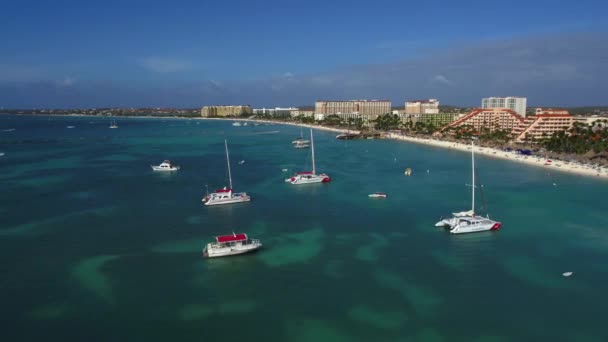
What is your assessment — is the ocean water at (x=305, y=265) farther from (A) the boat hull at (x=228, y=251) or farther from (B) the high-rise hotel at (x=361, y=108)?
(B) the high-rise hotel at (x=361, y=108)

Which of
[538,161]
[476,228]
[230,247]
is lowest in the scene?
[538,161]

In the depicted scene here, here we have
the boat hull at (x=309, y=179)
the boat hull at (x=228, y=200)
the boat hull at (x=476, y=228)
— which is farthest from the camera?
the boat hull at (x=309, y=179)

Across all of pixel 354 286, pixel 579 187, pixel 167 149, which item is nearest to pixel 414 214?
pixel 354 286

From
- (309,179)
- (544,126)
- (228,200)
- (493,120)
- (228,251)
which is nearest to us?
(228,251)

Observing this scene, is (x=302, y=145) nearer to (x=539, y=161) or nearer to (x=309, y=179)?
(x=309, y=179)

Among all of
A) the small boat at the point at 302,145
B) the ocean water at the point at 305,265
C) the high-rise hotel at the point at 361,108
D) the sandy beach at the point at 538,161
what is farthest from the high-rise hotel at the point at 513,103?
the ocean water at the point at 305,265

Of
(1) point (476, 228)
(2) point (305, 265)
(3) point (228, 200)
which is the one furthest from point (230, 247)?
(1) point (476, 228)
